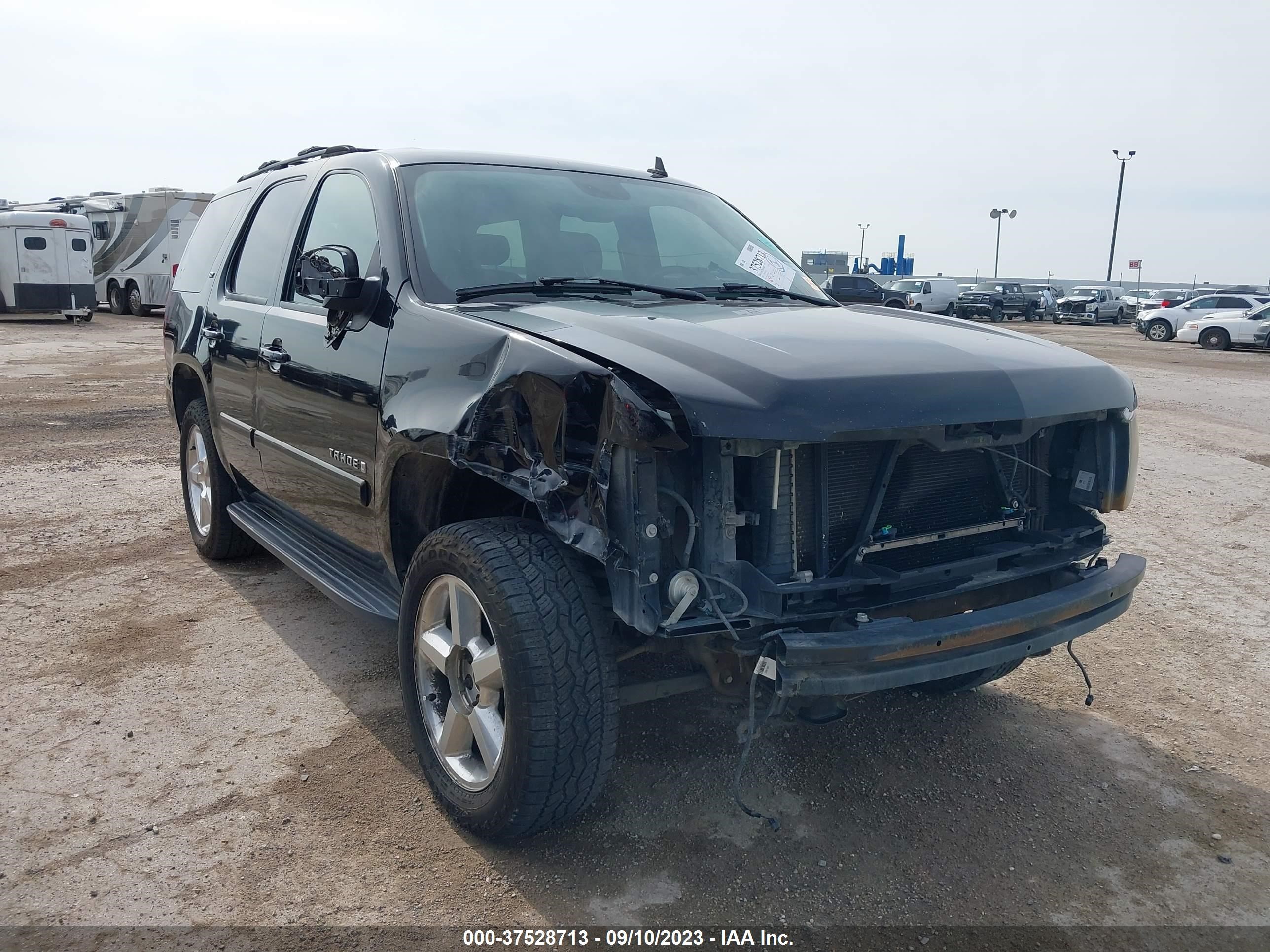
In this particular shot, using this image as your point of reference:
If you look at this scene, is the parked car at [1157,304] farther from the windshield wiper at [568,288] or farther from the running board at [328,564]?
the running board at [328,564]

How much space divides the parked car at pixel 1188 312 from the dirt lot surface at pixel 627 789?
27.9 metres

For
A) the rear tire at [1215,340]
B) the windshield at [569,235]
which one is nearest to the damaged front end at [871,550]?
the windshield at [569,235]

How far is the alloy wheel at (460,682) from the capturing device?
2.79 metres

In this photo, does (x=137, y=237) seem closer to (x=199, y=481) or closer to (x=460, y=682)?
(x=199, y=481)

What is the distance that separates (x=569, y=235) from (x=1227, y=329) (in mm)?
28781

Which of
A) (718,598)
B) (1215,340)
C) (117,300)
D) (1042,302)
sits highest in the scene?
(718,598)

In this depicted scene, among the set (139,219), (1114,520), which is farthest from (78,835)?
(139,219)

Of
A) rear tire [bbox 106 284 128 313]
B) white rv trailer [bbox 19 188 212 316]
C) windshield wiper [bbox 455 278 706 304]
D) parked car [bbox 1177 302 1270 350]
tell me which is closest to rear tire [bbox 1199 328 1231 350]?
parked car [bbox 1177 302 1270 350]

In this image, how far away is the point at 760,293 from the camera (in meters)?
3.93

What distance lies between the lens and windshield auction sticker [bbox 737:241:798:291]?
160 inches

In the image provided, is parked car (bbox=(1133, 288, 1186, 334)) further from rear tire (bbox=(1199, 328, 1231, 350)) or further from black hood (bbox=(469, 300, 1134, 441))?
black hood (bbox=(469, 300, 1134, 441))

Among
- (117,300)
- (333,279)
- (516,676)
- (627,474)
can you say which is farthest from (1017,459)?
(117,300)

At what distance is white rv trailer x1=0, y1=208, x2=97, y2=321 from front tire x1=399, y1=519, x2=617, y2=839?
979 inches

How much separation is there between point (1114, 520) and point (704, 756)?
A: 4310mm
